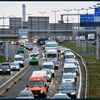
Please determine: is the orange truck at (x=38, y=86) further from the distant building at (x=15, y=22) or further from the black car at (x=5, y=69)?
the distant building at (x=15, y=22)

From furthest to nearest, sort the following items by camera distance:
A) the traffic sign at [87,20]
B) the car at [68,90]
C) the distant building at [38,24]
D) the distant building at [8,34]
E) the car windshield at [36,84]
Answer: the distant building at [38,24] → the distant building at [8,34] → the traffic sign at [87,20] → the car windshield at [36,84] → the car at [68,90]

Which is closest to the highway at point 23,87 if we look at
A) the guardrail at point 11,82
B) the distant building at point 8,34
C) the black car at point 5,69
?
the guardrail at point 11,82

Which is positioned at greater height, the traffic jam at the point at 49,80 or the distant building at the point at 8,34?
the distant building at the point at 8,34

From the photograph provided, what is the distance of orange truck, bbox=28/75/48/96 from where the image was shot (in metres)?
37.2

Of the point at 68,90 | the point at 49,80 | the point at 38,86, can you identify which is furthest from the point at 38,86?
the point at 49,80

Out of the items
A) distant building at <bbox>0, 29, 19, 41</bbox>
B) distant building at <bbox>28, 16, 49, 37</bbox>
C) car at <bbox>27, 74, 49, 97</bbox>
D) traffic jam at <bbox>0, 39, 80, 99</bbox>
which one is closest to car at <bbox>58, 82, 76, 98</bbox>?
traffic jam at <bbox>0, 39, 80, 99</bbox>

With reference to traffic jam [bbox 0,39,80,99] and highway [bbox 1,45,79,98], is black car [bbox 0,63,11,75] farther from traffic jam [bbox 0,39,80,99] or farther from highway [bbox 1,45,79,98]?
highway [bbox 1,45,79,98]

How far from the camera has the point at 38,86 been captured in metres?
37.8

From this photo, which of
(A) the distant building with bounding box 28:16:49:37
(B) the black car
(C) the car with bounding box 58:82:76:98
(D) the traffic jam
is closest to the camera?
(D) the traffic jam

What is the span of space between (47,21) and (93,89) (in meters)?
95.1

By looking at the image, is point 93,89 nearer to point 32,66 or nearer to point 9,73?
point 9,73

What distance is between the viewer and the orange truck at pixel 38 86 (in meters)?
37.2

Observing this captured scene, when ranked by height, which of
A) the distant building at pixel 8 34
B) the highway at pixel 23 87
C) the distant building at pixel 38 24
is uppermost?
the distant building at pixel 38 24

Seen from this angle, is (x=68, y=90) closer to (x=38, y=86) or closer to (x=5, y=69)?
(x=38, y=86)
